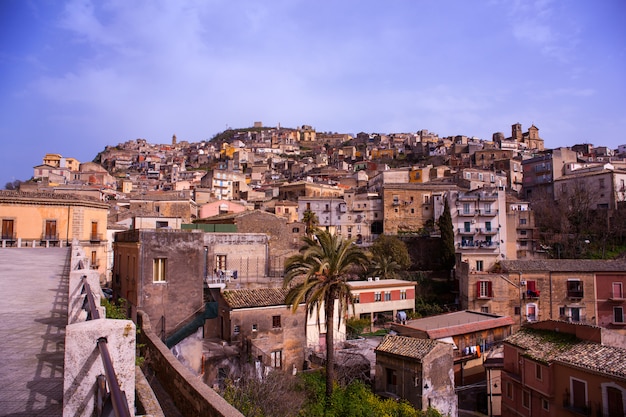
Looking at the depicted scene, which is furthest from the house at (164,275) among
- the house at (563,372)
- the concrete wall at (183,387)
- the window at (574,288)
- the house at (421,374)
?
the window at (574,288)

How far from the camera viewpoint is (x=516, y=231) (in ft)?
171

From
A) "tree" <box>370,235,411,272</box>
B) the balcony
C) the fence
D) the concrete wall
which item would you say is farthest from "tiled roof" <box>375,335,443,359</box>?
the fence

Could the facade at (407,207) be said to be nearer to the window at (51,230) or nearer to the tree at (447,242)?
the tree at (447,242)

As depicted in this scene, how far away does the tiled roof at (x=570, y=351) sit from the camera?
18.4 metres

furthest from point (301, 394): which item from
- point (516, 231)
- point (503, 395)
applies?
point (516, 231)

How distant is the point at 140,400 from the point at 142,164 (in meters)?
113

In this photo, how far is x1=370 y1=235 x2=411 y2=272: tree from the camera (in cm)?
4244

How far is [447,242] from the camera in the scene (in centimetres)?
4656

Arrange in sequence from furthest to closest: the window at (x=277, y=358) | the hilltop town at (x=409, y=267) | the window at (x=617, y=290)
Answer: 1. the window at (x=617, y=290)
2. the window at (x=277, y=358)
3. the hilltop town at (x=409, y=267)

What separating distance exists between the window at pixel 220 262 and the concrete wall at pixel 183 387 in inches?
763

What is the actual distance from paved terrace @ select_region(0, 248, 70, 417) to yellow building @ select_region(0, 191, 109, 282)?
17.1m

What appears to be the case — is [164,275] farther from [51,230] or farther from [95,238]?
[51,230]

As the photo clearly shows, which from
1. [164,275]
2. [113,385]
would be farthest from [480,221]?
[113,385]

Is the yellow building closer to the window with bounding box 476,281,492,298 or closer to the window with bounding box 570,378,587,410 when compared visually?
the window with bounding box 570,378,587,410
